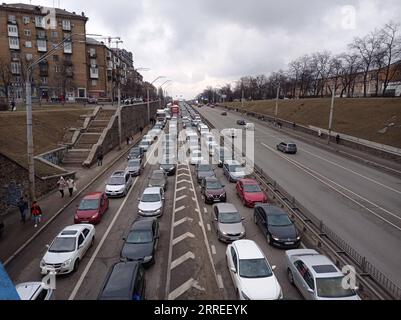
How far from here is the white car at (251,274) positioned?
423 inches

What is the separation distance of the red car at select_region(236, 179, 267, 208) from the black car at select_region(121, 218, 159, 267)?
7.44 metres

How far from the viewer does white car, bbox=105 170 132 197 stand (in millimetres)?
22781

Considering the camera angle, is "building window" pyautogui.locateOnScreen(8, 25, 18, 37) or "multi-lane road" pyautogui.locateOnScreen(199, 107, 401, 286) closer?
"multi-lane road" pyautogui.locateOnScreen(199, 107, 401, 286)

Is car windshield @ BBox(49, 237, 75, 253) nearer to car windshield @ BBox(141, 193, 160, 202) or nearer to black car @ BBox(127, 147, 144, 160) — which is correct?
car windshield @ BBox(141, 193, 160, 202)

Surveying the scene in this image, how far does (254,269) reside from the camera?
460 inches

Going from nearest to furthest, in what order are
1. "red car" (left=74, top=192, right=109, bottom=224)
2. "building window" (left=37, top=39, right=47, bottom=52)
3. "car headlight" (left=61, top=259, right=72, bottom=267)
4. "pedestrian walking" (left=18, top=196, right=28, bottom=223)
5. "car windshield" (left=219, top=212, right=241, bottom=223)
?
"car headlight" (left=61, top=259, right=72, bottom=267) → "car windshield" (left=219, top=212, right=241, bottom=223) → "pedestrian walking" (left=18, top=196, right=28, bottom=223) → "red car" (left=74, top=192, right=109, bottom=224) → "building window" (left=37, top=39, right=47, bottom=52)

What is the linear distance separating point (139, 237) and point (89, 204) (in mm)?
5790

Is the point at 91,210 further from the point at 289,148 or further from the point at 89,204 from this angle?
the point at 289,148

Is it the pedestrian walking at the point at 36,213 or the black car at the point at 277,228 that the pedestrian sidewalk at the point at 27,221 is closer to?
the pedestrian walking at the point at 36,213

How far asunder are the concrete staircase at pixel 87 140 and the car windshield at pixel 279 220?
22.9 meters

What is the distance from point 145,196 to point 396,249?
45.4 ft

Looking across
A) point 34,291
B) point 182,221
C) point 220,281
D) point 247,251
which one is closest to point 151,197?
point 182,221

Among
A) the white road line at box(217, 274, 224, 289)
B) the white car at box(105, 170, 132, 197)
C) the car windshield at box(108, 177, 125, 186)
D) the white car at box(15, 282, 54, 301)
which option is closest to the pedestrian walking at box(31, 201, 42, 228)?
the white car at box(105, 170, 132, 197)

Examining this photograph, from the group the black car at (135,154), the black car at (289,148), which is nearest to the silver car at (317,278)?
the black car at (135,154)
